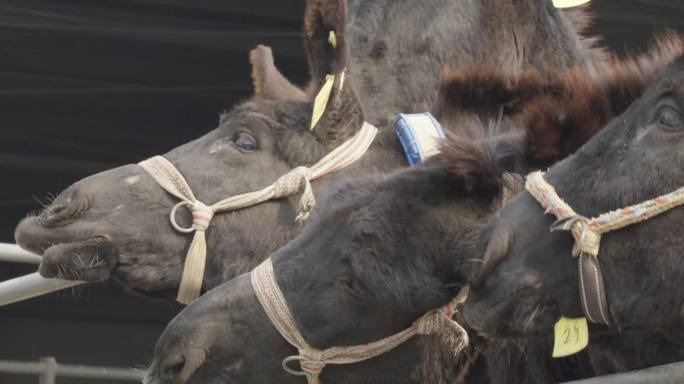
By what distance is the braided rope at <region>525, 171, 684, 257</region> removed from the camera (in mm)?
2846

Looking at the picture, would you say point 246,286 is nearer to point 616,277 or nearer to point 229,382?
point 229,382

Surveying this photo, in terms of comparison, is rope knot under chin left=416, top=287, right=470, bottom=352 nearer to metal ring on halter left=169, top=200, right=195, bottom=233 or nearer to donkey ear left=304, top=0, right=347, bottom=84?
metal ring on halter left=169, top=200, right=195, bottom=233

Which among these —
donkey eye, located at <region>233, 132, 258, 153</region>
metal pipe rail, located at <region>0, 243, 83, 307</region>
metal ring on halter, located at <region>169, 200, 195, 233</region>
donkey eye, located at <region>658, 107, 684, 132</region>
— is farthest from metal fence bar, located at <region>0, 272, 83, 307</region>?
donkey eye, located at <region>658, 107, 684, 132</region>

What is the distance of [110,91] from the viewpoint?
641 cm

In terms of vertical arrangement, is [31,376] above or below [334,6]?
below

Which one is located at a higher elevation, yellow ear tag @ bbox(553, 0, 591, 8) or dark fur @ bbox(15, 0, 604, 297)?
yellow ear tag @ bbox(553, 0, 591, 8)

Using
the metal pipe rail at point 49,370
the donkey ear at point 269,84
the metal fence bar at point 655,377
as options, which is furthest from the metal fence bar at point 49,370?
the metal fence bar at point 655,377

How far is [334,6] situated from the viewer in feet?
13.4

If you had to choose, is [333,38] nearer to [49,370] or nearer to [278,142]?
[278,142]

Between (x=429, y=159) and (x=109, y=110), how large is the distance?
10.5ft

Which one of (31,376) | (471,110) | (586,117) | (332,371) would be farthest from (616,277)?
(31,376)

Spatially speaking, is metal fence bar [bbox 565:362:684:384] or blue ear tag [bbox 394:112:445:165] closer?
metal fence bar [bbox 565:362:684:384]

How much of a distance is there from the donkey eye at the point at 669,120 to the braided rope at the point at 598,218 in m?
0.15

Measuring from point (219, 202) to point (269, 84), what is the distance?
1.80ft
